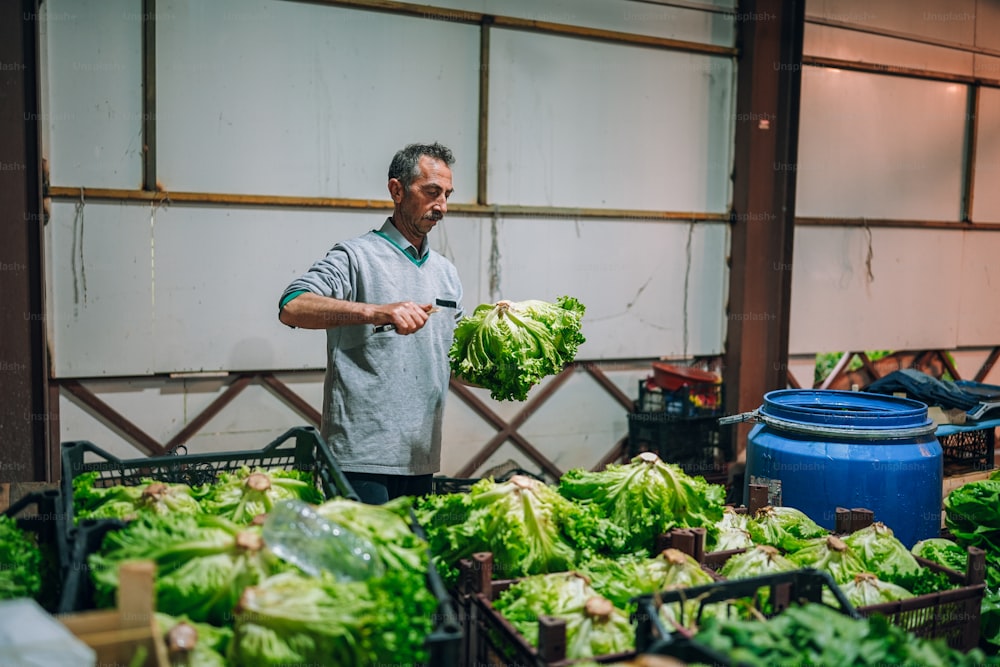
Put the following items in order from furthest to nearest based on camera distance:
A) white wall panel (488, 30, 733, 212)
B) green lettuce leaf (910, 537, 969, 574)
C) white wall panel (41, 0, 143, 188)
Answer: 1. white wall panel (488, 30, 733, 212)
2. white wall panel (41, 0, 143, 188)
3. green lettuce leaf (910, 537, 969, 574)

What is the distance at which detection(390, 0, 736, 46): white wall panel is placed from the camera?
6145mm

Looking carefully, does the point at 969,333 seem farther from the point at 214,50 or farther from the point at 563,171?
the point at 214,50

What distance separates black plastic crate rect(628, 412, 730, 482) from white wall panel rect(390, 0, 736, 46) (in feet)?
9.98

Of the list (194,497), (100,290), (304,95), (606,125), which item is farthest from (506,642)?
(606,125)

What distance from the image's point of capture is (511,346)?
3.14 metres

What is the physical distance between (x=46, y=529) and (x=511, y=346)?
161cm

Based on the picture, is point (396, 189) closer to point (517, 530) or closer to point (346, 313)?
point (346, 313)

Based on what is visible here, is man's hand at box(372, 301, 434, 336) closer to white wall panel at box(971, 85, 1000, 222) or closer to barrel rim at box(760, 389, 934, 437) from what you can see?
barrel rim at box(760, 389, 934, 437)

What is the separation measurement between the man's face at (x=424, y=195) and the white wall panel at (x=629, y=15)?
3.05 metres

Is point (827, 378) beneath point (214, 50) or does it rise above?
beneath

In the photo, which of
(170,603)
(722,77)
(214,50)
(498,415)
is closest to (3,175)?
(214,50)

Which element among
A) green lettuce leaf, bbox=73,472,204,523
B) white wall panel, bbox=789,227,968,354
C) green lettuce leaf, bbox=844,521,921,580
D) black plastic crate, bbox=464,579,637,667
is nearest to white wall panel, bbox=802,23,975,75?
white wall panel, bbox=789,227,968,354

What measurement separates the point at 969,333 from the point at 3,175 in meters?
8.54

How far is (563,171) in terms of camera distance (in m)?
6.48
